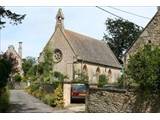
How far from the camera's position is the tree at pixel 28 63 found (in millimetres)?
39081

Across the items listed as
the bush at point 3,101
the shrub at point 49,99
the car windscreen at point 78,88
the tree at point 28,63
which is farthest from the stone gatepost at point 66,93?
the tree at point 28,63

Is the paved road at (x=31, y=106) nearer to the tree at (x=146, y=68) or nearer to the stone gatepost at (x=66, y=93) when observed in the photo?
the stone gatepost at (x=66, y=93)

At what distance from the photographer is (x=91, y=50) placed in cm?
5197

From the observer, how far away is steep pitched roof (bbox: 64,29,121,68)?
4981cm

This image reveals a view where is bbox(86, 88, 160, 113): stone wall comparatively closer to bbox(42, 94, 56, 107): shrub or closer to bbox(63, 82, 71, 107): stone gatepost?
bbox(42, 94, 56, 107): shrub

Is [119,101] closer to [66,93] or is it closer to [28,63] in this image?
[66,93]

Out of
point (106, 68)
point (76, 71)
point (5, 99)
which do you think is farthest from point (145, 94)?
point (106, 68)

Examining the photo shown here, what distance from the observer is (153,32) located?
3155 centimetres

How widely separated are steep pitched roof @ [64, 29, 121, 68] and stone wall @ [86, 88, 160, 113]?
26862mm

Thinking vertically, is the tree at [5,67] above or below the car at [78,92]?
above

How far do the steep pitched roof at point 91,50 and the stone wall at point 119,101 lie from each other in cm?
2686

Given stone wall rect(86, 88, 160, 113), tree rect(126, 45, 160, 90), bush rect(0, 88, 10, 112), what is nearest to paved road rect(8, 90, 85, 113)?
bush rect(0, 88, 10, 112)

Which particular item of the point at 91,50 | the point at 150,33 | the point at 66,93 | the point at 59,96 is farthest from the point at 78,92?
the point at 91,50

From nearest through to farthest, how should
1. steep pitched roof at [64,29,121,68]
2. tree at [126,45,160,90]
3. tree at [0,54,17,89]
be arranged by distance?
1. tree at [126,45,160,90]
2. tree at [0,54,17,89]
3. steep pitched roof at [64,29,121,68]
